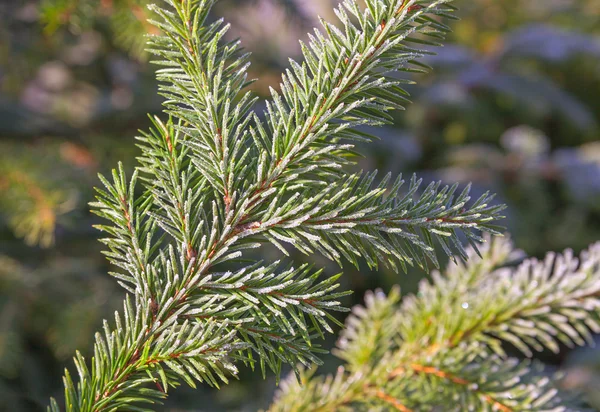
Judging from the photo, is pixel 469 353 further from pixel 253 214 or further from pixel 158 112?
pixel 158 112

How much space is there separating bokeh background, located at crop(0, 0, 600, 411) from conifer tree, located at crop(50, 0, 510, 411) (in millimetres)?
408

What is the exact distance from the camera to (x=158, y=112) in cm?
122

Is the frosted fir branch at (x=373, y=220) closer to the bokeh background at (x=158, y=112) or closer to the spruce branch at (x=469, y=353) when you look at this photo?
the spruce branch at (x=469, y=353)

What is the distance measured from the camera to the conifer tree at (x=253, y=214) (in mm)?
301

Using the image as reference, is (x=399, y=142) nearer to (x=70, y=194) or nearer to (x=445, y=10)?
(x=70, y=194)

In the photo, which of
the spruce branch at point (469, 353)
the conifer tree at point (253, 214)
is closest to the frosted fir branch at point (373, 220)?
the conifer tree at point (253, 214)

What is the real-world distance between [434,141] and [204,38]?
1871mm

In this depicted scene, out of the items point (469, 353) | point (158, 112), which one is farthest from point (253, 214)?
point (158, 112)

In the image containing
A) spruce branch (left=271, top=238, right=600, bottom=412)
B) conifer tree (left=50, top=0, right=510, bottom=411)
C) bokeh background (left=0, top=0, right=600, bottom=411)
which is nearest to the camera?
conifer tree (left=50, top=0, right=510, bottom=411)

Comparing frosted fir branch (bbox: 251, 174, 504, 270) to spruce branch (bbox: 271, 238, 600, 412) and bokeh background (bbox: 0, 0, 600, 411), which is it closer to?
spruce branch (bbox: 271, 238, 600, 412)

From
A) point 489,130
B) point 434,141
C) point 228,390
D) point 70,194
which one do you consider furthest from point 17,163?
point 489,130

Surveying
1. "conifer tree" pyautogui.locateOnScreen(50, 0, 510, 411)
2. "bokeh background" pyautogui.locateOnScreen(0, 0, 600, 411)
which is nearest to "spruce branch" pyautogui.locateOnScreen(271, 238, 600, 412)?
"conifer tree" pyautogui.locateOnScreen(50, 0, 510, 411)

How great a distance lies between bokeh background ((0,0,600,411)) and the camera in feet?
3.09

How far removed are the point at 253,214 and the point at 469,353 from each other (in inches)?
9.5
